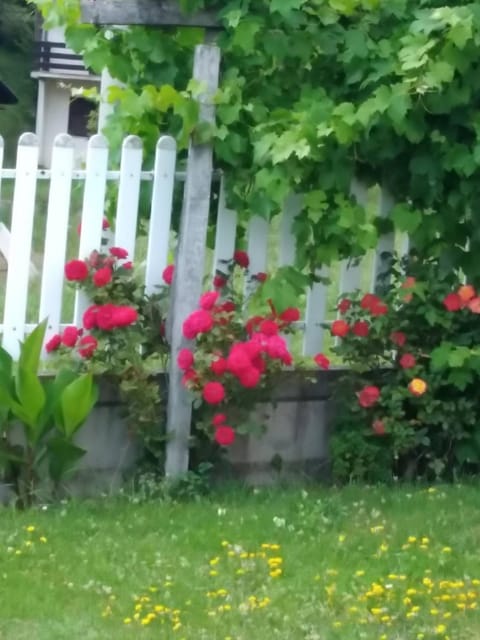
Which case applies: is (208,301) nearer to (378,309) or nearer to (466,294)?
(378,309)

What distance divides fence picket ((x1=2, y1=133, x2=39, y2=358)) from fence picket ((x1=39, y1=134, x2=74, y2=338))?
88 mm

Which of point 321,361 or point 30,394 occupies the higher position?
point 321,361

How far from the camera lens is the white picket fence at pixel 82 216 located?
20.0 ft

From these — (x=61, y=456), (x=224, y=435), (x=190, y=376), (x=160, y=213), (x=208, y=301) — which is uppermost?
(x=160, y=213)

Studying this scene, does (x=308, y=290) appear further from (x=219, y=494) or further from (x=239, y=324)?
(x=219, y=494)

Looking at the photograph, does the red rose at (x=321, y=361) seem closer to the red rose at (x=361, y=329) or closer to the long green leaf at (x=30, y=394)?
the red rose at (x=361, y=329)

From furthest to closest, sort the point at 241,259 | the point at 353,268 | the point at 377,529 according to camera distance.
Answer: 1. the point at 353,268
2. the point at 241,259
3. the point at 377,529

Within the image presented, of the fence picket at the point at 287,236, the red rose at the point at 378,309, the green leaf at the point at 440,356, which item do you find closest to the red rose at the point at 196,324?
the fence picket at the point at 287,236

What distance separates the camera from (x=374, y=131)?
6215 millimetres

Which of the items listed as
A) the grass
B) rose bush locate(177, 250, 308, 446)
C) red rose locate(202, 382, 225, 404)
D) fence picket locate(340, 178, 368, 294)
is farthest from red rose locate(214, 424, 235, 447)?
fence picket locate(340, 178, 368, 294)

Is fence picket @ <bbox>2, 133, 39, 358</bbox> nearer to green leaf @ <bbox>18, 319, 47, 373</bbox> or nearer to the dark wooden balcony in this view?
green leaf @ <bbox>18, 319, 47, 373</bbox>

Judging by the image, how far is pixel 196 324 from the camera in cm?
602

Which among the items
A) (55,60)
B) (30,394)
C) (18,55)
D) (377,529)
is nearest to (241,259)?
(30,394)

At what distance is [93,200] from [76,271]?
0.35 m
